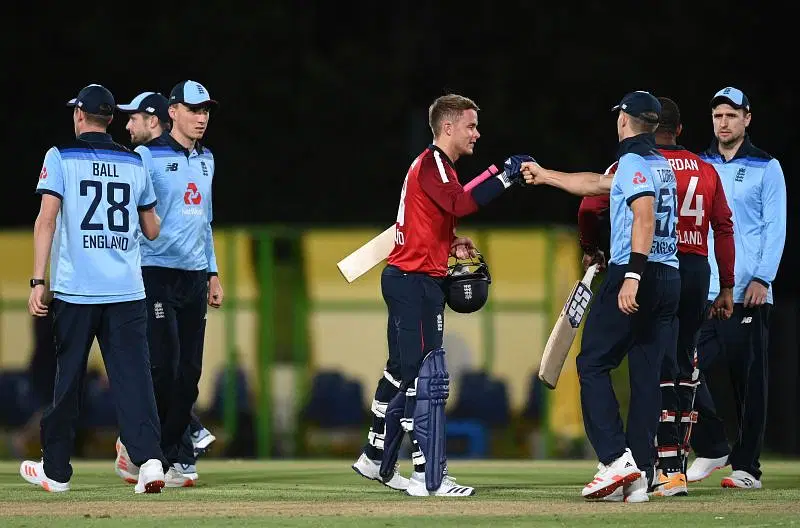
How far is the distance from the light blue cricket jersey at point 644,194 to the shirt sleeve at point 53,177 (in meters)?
3.16

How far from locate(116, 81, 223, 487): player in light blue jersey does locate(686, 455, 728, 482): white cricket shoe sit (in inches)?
128

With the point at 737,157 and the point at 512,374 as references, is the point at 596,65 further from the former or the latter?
the point at 737,157

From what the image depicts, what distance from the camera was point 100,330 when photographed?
1043 cm

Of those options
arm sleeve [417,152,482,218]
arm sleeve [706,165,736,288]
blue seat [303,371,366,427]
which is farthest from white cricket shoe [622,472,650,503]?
blue seat [303,371,366,427]

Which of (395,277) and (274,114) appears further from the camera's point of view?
(274,114)

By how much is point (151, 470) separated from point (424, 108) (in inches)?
638

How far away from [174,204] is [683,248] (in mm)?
3174

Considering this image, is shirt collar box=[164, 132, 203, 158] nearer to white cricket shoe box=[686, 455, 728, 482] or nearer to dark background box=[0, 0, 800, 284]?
white cricket shoe box=[686, 455, 728, 482]

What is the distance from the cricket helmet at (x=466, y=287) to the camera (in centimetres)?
1029

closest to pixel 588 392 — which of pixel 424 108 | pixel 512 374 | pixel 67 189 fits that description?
pixel 67 189

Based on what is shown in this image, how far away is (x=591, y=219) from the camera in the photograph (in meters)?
10.4

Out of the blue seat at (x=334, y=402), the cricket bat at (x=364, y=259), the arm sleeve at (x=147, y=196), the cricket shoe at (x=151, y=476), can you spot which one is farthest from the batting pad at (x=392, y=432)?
the blue seat at (x=334, y=402)

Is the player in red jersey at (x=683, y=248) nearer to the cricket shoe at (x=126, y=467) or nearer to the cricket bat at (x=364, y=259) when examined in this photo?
the cricket bat at (x=364, y=259)

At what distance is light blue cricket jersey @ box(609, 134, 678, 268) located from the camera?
31.5ft
